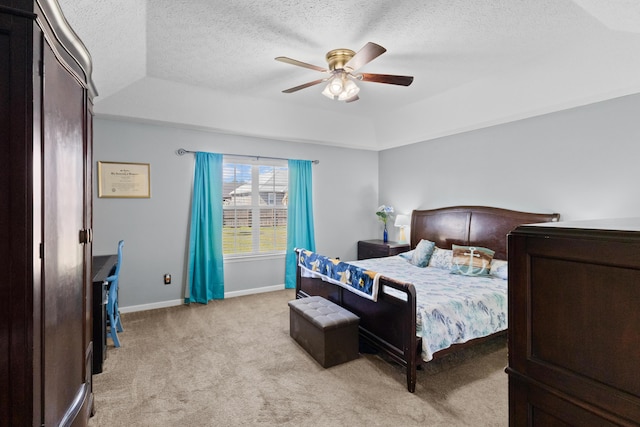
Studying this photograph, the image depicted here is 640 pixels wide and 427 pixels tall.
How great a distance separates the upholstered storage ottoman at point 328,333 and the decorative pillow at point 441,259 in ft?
5.72

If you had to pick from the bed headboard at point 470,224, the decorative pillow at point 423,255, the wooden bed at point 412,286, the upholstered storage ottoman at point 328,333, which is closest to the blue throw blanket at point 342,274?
the wooden bed at point 412,286

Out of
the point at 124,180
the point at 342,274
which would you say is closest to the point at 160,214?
the point at 124,180

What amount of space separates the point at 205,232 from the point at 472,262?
348cm

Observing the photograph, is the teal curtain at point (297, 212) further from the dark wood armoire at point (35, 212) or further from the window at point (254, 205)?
the dark wood armoire at point (35, 212)

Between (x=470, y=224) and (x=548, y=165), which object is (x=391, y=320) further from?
(x=548, y=165)

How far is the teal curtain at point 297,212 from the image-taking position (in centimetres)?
515

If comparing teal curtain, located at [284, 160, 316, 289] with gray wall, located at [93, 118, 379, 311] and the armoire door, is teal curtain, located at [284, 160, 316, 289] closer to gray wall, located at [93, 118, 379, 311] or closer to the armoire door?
gray wall, located at [93, 118, 379, 311]

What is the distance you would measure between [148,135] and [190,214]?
1174 millimetres

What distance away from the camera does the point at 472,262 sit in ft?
11.8

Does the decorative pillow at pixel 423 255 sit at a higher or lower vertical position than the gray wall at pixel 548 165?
lower

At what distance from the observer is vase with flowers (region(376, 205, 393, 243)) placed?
560cm

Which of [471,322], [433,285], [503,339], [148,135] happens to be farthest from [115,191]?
[503,339]

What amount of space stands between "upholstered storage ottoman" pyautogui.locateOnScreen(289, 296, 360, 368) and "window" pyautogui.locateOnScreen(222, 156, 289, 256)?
2.13m

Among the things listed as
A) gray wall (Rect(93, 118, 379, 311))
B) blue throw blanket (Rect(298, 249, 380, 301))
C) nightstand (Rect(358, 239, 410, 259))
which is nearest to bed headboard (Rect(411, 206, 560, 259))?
nightstand (Rect(358, 239, 410, 259))
